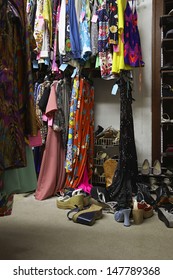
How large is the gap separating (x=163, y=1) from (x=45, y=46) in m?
1.25

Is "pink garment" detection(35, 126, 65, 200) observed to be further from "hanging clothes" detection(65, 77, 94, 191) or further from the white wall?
the white wall

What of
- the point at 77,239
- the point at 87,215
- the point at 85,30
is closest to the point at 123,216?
the point at 87,215

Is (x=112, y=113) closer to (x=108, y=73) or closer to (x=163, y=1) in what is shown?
(x=108, y=73)

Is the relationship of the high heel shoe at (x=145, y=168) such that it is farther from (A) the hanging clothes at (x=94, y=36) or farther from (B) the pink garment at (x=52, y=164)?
(A) the hanging clothes at (x=94, y=36)

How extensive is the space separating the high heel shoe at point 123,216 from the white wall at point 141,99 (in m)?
1.05

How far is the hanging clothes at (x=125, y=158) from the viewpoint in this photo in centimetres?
236

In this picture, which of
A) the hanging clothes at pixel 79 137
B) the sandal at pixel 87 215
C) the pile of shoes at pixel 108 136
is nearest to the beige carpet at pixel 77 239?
the sandal at pixel 87 215

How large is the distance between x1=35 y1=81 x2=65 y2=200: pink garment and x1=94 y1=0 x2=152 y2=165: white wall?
2.00 ft

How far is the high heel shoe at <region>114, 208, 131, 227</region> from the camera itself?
6.33 feet

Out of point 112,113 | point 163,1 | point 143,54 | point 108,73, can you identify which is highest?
point 163,1

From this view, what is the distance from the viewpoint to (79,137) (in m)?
2.69
